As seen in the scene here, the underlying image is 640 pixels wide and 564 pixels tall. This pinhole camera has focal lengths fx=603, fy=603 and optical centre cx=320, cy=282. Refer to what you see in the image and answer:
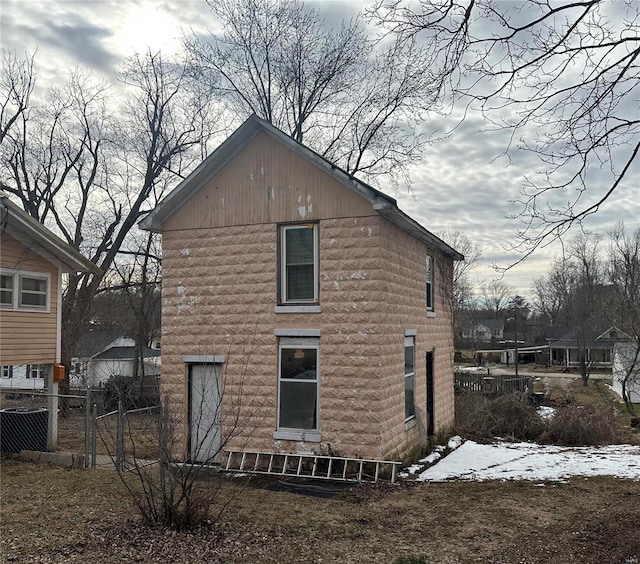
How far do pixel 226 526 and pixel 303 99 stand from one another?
81.4 feet

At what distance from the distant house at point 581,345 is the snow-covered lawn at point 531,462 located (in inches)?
1522

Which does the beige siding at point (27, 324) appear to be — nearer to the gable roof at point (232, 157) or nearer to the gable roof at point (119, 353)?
the gable roof at point (232, 157)

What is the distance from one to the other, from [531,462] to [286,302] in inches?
278

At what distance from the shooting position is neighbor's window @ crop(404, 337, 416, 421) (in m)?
13.9

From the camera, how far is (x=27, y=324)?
1563cm

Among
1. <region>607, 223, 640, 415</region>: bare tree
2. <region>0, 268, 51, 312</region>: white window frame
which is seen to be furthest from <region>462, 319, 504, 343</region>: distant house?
<region>0, 268, 51, 312</region>: white window frame

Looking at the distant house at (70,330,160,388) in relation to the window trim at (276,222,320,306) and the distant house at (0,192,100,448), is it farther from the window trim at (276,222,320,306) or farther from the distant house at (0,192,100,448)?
the window trim at (276,222,320,306)

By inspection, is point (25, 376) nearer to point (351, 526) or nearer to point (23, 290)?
point (23, 290)

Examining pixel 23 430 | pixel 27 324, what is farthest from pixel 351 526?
pixel 27 324

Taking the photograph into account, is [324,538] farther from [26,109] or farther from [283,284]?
[26,109]

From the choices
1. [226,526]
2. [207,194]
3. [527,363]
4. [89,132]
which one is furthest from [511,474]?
[527,363]

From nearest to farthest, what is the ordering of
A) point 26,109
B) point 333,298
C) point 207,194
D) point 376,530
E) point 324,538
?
point 324,538, point 376,530, point 333,298, point 207,194, point 26,109

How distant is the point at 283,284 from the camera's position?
512 inches

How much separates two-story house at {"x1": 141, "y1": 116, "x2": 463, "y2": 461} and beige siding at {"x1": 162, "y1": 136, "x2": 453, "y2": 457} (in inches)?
0.9
